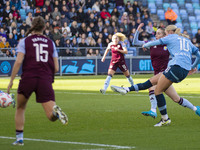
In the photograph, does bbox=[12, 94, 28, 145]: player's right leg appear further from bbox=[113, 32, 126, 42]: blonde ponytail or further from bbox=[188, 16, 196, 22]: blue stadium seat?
bbox=[188, 16, 196, 22]: blue stadium seat

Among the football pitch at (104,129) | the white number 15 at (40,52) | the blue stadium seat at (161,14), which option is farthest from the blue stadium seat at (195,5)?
the white number 15 at (40,52)

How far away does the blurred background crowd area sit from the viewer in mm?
34625

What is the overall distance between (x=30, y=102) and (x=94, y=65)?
19.0 m

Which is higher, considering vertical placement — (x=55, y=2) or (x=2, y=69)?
(x=55, y=2)

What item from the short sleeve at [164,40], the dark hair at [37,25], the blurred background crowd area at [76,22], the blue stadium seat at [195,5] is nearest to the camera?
the dark hair at [37,25]

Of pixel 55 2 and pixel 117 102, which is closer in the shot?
pixel 117 102

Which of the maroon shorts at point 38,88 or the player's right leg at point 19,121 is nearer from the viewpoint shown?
the maroon shorts at point 38,88

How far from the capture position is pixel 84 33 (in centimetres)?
3703

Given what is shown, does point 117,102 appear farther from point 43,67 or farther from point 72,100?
point 43,67

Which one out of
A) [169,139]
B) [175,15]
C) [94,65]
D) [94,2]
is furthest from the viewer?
[175,15]

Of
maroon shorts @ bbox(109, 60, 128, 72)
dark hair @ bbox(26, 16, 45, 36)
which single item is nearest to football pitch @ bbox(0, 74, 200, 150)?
dark hair @ bbox(26, 16, 45, 36)

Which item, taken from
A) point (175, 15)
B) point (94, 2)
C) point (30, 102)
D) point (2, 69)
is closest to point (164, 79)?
point (30, 102)

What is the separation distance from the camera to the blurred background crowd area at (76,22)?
34.6 meters

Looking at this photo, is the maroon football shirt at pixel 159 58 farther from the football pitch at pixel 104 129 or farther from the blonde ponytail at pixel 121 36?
the blonde ponytail at pixel 121 36
